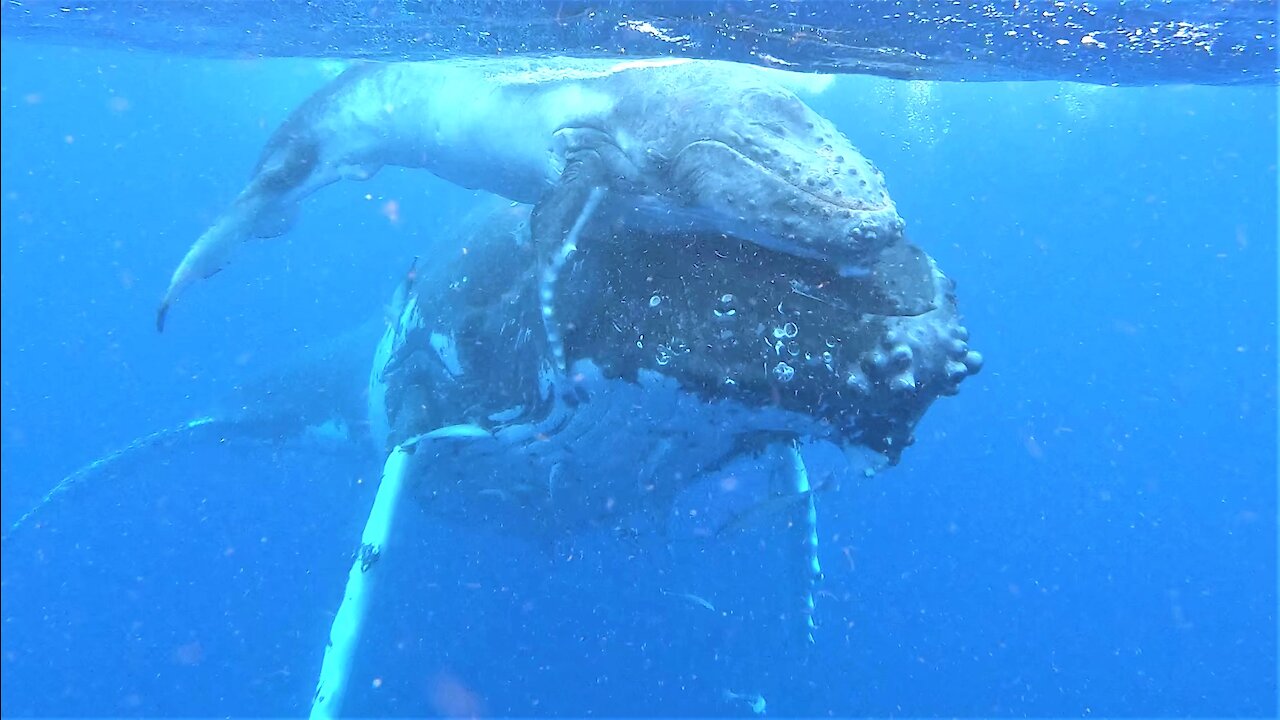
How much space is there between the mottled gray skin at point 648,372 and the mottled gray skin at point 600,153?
236 millimetres

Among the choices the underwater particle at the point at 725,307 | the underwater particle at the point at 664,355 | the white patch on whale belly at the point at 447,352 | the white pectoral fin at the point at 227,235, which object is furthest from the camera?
the white pectoral fin at the point at 227,235

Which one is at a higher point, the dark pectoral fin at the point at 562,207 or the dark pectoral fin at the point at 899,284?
the dark pectoral fin at the point at 562,207

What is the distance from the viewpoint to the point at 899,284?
14.5ft

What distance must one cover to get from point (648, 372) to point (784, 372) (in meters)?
0.93

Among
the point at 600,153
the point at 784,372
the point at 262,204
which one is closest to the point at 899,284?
the point at 784,372

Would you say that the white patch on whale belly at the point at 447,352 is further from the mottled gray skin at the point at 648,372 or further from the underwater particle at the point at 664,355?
the underwater particle at the point at 664,355

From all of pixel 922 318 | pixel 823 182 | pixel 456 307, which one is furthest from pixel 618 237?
pixel 456 307

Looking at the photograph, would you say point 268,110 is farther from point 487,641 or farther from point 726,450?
point 726,450

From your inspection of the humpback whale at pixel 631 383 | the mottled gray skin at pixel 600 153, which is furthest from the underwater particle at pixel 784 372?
the mottled gray skin at pixel 600 153

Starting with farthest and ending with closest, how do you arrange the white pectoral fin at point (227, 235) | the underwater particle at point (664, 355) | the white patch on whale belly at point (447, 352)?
the white pectoral fin at point (227, 235) < the white patch on whale belly at point (447, 352) < the underwater particle at point (664, 355)

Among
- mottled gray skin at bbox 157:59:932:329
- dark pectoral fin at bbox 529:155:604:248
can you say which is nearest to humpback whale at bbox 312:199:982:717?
dark pectoral fin at bbox 529:155:604:248

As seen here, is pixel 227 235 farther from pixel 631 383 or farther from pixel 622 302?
pixel 631 383

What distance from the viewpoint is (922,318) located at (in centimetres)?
425

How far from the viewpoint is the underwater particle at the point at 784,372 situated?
439 centimetres
